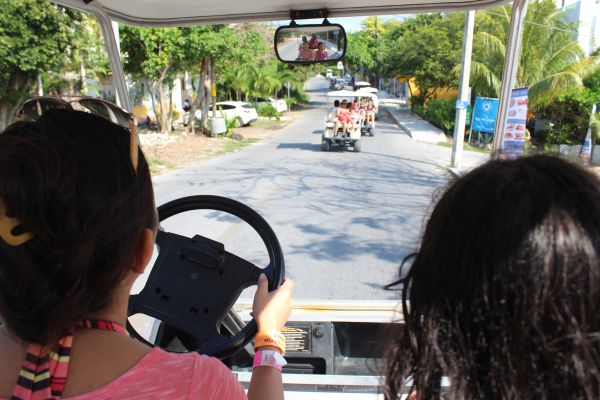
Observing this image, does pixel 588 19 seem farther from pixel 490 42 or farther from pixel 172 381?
pixel 172 381

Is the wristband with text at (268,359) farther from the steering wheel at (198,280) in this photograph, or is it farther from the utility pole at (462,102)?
the utility pole at (462,102)

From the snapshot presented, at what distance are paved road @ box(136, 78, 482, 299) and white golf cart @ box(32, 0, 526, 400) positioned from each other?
1.93 ft

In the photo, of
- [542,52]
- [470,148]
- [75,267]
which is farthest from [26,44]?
[542,52]

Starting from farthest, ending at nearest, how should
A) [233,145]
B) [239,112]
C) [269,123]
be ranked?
1. [269,123]
2. [239,112]
3. [233,145]

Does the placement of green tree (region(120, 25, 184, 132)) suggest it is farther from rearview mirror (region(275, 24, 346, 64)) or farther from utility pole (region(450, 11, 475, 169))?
rearview mirror (region(275, 24, 346, 64))

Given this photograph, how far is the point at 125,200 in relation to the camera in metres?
0.94

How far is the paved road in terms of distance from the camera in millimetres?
5285

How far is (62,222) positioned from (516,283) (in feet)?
2.44

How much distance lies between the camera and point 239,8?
7.25ft

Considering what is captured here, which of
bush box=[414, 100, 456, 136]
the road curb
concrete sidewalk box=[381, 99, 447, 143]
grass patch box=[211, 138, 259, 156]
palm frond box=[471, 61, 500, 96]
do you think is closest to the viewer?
grass patch box=[211, 138, 259, 156]

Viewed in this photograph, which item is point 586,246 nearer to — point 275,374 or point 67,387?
point 275,374

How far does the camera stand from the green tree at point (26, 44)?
9.89 m

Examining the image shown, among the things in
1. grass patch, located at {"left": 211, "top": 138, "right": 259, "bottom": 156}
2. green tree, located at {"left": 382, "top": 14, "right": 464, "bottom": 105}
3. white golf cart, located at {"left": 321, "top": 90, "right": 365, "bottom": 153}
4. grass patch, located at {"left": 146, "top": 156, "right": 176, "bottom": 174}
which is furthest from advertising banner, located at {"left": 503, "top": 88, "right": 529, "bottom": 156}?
green tree, located at {"left": 382, "top": 14, "right": 464, "bottom": 105}

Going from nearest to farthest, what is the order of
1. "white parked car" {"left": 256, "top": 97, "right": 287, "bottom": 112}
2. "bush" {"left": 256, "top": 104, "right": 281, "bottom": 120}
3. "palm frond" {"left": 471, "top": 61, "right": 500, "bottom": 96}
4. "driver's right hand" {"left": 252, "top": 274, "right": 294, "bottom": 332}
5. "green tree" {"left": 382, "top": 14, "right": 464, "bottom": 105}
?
"driver's right hand" {"left": 252, "top": 274, "right": 294, "bottom": 332} → "palm frond" {"left": 471, "top": 61, "right": 500, "bottom": 96} → "green tree" {"left": 382, "top": 14, "right": 464, "bottom": 105} → "bush" {"left": 256, "top": 104, "right": 281, "bottom": 120} → "white parked car" {"left": 256, "top": 97, "right": 287, "bottom": 112}
